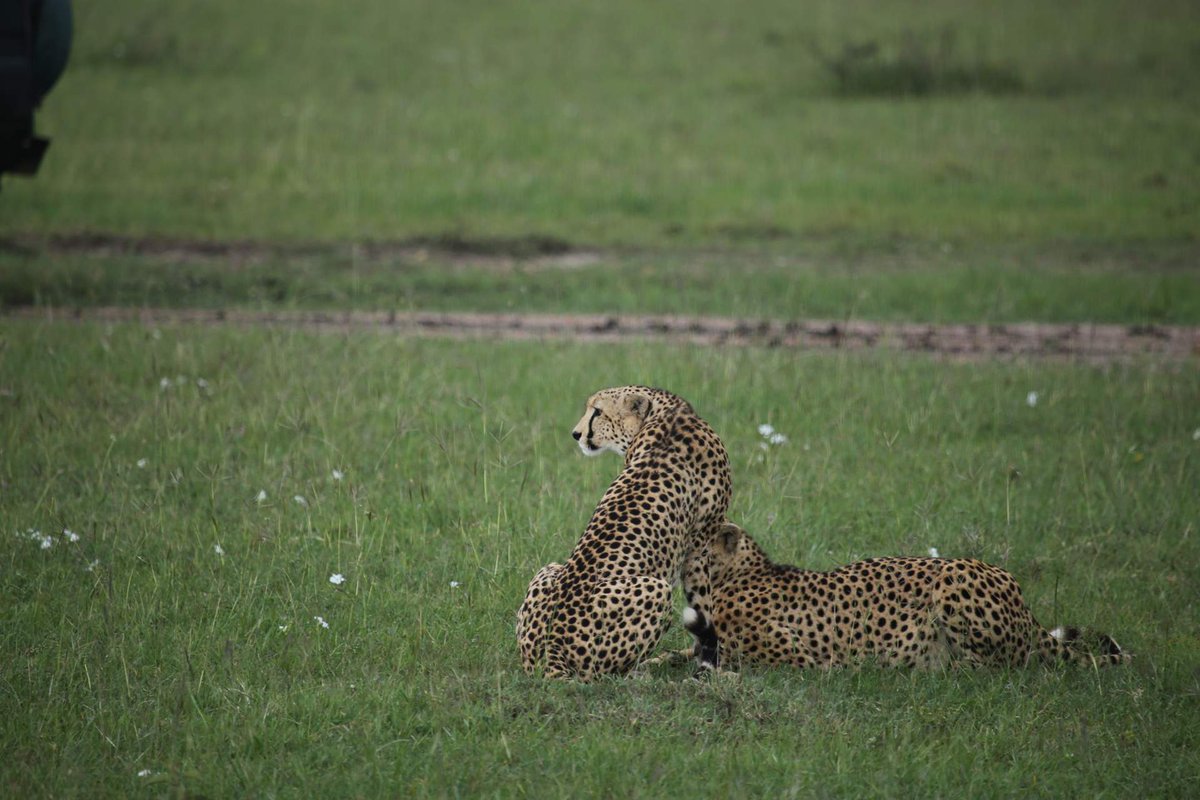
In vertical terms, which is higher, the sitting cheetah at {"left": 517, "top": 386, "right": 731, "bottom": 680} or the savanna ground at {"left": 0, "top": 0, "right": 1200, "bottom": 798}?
the sitting cheetah at {"left": 517, "top": 386, "right": 731, "bottom": 680}

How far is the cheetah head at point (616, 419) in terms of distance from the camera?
5773 mm

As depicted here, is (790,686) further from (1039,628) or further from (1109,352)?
(1109,352)

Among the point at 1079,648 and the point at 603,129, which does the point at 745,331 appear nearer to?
the point at 1079,648

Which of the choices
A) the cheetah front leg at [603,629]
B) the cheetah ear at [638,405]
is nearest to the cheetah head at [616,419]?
the cheetah ear at [638,405]

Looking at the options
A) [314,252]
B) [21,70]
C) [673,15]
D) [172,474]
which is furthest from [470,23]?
[172,474]

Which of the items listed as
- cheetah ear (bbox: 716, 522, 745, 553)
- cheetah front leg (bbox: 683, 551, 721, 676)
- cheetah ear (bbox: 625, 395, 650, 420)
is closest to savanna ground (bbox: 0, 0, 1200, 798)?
cheetah front leg (bbox: 683, 551, 721, 676)

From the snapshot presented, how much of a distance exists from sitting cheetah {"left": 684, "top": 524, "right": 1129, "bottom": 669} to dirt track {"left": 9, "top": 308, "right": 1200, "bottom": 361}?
181 inches

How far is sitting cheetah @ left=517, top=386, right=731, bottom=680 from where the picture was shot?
491cm

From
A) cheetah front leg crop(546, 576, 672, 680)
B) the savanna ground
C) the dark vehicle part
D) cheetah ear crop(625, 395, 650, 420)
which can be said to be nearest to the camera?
the savanna ground

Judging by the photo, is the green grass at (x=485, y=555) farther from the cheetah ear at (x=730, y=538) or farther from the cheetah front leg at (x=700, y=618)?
the cheetah ear at (x=730, y=538)

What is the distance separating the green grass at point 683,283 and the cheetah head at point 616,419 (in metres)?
5.02

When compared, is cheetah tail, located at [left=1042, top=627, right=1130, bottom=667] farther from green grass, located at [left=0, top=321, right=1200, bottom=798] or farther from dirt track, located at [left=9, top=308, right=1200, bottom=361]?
dirt track, located at [left=9, top=308, right=1200, bottom=361]

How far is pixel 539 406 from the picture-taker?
842cm

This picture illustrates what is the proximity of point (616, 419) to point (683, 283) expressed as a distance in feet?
21.2
